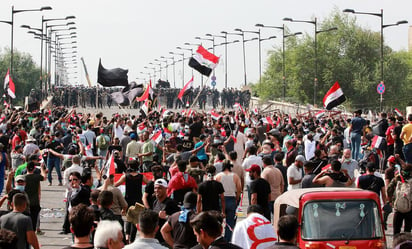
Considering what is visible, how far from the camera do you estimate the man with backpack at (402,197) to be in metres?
13.9

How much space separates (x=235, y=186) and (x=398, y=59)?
262ft

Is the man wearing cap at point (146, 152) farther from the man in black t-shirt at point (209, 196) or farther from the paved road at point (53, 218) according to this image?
the man in black t-shirt at point (209, 196)

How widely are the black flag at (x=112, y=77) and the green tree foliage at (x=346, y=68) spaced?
49.6 metres

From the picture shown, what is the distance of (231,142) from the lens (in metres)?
22.8

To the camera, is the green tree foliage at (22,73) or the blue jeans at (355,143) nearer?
the blue jeans at (355,143)

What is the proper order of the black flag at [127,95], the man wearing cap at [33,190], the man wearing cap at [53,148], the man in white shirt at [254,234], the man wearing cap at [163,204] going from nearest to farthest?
the man in white shirt at [254,234] → the man wearing cap at [163,204] → the man wearing cap at [33,190] → the man wearing cap at [53,148] → the black flag at [127,95]

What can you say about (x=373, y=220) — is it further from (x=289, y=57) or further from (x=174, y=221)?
(x=289, y=57)

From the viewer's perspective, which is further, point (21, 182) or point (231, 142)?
point (231, 142)

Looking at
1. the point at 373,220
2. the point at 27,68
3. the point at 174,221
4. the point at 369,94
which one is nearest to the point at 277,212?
the point at 373,220

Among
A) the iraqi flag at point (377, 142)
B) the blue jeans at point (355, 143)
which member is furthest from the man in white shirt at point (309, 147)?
the blue jeans at point (355, 143)

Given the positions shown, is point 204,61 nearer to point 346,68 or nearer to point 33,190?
point 33,190

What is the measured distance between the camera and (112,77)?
3775 cm

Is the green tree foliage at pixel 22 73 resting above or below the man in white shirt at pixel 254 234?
above

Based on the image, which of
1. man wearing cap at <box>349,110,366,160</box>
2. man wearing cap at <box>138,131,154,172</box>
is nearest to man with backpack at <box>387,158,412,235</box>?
man wearing cap at <box>138,131,154,172</box>
